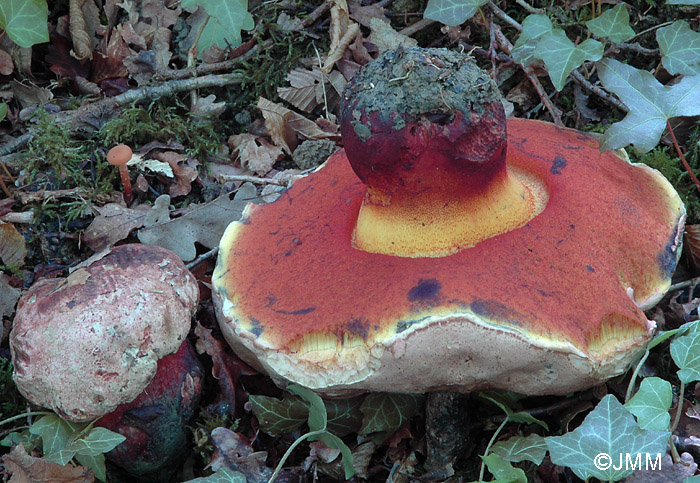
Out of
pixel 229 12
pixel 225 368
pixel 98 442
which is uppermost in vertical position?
pixel 229 12

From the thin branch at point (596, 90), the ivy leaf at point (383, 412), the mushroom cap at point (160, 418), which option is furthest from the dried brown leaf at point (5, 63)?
the thin branch at point (596, 90)

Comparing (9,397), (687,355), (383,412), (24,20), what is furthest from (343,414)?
(24,20)

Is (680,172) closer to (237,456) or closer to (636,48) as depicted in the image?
(636,48)

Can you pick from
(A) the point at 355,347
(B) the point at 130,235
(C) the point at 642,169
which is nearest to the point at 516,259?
(A) the point at 355,347

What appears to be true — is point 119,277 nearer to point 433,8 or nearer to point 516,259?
point 516,259

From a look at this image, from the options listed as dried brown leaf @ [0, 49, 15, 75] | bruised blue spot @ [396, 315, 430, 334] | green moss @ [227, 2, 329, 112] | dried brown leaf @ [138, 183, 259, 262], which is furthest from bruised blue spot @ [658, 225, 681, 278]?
dried brown leaf @ [0, 49, 15, 75]
